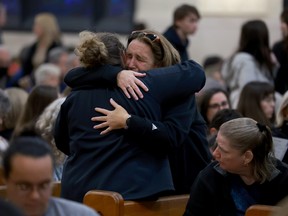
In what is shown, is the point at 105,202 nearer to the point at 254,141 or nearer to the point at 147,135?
the point at 147,135

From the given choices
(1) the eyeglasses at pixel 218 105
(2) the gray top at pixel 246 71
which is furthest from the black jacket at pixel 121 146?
(2) the gray top at pixel 246 71

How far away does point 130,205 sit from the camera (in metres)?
6.00

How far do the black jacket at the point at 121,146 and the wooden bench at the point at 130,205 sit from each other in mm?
84

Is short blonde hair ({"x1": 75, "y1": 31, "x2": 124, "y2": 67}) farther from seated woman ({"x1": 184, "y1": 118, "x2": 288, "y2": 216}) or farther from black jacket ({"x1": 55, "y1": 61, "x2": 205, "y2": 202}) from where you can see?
seated woman ({"x1": 184, "y1": 118, "x2": 288, "y2": 216})

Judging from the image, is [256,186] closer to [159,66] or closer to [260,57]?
[159,66]

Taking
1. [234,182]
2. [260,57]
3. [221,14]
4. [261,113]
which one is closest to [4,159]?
[234,182]

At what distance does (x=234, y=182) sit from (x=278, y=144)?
1.23 m

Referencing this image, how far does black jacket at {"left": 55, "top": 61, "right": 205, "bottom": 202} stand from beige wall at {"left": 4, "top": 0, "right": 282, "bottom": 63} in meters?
9.36

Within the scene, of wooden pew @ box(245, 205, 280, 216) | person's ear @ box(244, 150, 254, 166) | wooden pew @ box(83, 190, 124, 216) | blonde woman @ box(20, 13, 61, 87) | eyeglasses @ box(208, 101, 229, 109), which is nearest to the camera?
wooden pew @ box(245, 205, 280, 216)

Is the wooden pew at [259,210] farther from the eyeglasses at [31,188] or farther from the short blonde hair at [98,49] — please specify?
the eyeglasses at [31,188]

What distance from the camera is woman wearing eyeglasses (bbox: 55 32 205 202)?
6148mm

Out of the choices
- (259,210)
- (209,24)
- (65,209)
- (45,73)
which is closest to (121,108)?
(259,210)

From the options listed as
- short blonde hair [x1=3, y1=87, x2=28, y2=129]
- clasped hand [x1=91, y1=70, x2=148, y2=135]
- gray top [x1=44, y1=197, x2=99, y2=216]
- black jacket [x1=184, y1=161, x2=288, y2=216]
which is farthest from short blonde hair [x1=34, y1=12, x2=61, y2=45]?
gray top [x1=44, y1=197, x2=99, y2=216]

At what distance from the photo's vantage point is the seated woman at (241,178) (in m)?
6.07
